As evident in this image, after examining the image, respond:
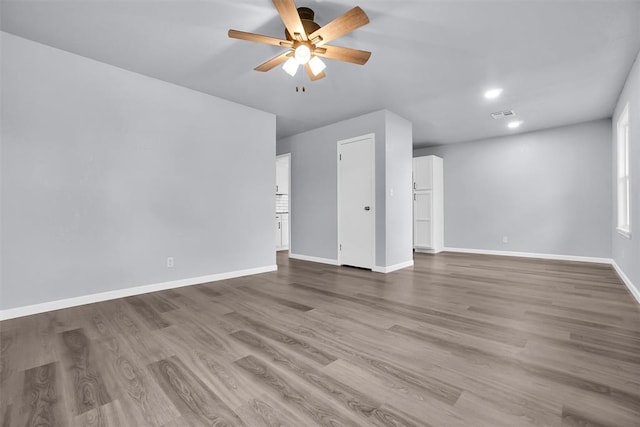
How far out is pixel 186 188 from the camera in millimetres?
3529

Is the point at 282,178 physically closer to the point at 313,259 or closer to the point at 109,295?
the point at 313,259

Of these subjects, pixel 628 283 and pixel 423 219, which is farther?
pixel 423 219

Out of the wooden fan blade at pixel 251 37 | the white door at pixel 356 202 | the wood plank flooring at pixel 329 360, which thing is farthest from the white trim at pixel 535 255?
the wooden fan blade at pixel 251 37

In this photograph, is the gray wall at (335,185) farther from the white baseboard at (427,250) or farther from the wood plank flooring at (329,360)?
the white baseboard at (427,250)

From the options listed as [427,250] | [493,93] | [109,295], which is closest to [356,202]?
[493,93]

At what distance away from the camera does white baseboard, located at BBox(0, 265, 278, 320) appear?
2496mm

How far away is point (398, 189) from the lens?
4512 mm

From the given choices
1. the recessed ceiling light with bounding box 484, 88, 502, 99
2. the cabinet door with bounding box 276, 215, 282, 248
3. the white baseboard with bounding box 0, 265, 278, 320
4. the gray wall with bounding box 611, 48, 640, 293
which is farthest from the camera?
the cabinet door with bounding box 276, 215, 282, 248

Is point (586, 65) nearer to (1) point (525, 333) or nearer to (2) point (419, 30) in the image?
(2) point (419, 30)

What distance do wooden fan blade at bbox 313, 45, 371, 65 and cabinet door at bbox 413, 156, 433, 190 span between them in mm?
4389

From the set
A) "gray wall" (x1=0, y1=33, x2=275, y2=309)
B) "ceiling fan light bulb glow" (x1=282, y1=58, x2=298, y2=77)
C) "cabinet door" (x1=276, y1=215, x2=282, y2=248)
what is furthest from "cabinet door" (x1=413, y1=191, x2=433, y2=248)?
"ceiling fan light bulb glow" (x1=282, y1=58, x2=298, y2=77)

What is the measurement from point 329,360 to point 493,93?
3797 millimetres

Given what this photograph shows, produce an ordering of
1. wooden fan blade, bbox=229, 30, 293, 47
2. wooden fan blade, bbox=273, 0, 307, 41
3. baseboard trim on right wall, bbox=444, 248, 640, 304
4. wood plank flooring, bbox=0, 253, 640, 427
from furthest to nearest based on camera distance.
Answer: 1. baseboard trim on right wall, bbox=444, 248, 640, 304
2. wooden fan blade, bbox=229, 30, 293, 47
3. wooden fan blade, bbox=273, 0, 307, 41
4. wood plank flooring, bbox=0, 253, 640, 427

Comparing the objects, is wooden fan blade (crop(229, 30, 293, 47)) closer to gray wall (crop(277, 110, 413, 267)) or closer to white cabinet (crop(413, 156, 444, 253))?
gray wall (crop(277, 110, 413, 267))
